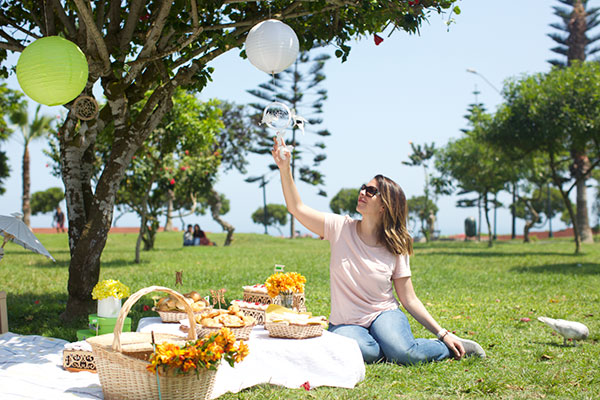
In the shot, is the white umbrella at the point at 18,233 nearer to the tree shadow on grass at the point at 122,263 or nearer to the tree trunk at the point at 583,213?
the tree shadow on grass at the point at 122,263

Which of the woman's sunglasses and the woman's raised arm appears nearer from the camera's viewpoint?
the woman's raised arm

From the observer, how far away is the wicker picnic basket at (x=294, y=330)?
378cm

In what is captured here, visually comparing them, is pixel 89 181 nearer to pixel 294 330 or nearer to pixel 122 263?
pixel 294 330

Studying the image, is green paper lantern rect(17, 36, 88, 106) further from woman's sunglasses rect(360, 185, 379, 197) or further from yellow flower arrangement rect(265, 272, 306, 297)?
woman's sunglasses rect(360, 185, 379, 197)

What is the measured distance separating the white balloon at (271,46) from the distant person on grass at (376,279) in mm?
1255

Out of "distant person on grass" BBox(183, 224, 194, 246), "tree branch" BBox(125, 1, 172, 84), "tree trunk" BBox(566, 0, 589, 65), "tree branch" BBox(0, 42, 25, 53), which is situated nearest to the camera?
"tree branch" BBox(125, 1, 172, 84)

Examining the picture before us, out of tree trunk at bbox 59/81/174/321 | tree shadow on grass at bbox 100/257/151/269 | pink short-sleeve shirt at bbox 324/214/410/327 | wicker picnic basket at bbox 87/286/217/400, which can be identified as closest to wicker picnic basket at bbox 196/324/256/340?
wicker picnic basket at bbox 87/286/217/400

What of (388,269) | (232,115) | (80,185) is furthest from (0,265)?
(232,115)

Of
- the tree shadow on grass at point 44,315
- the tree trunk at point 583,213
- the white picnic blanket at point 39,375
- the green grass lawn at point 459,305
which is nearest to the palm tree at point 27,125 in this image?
the green grass lawn at point 459,305

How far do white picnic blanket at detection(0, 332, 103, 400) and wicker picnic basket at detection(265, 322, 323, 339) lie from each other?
1.19 metres

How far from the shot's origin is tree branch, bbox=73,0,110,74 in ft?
15.8

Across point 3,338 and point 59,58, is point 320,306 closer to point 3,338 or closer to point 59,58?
point 3,338

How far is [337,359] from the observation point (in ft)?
12.0

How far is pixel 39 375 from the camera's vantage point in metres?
3.81
